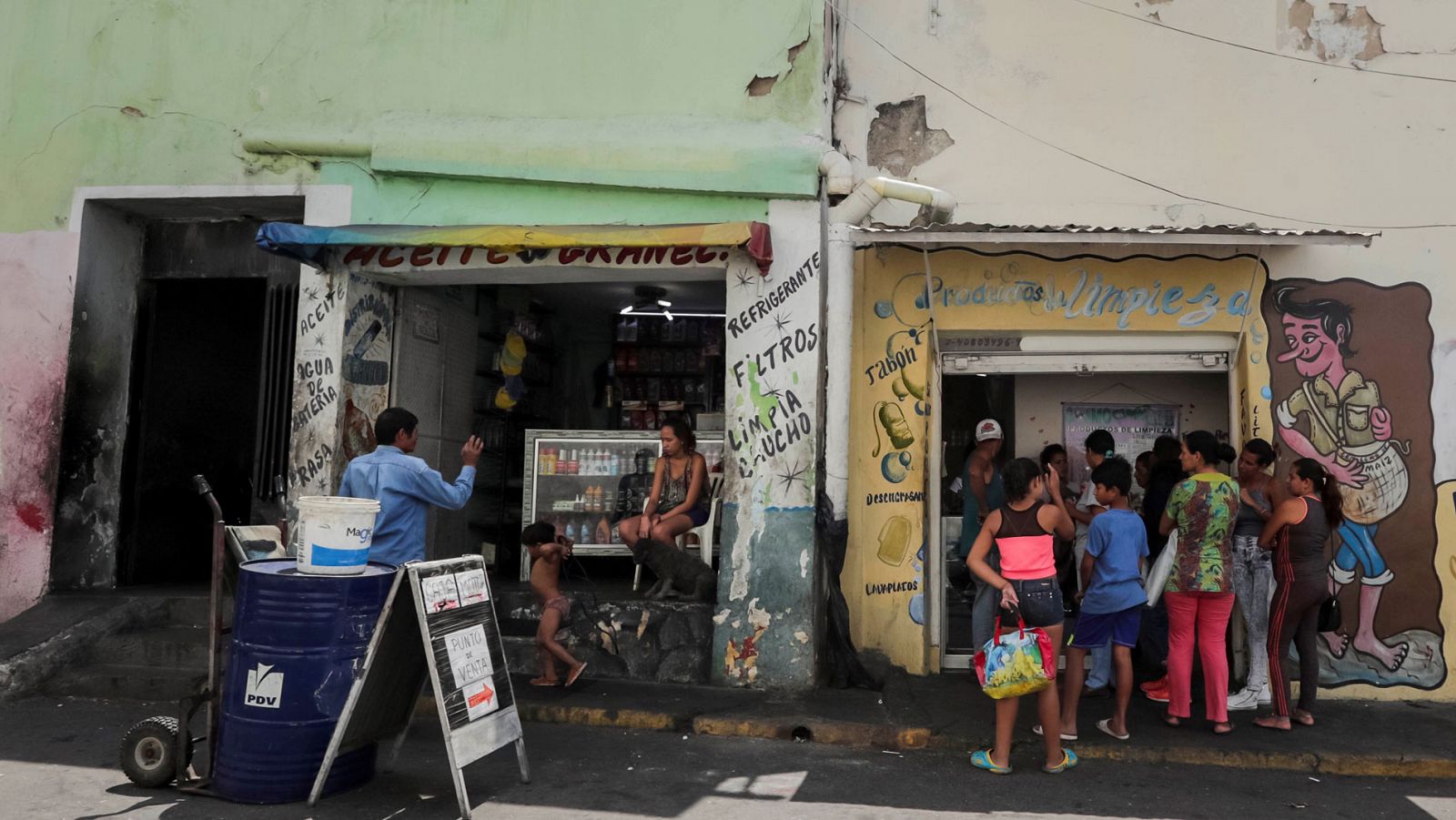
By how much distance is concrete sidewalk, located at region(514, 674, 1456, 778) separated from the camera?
6188 millimetres

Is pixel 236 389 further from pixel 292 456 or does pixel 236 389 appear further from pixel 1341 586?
pixel 1341 586

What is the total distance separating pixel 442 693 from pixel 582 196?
444cm

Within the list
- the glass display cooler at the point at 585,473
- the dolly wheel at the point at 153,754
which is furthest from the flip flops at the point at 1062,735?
the dolly wheel at the point at 153,754

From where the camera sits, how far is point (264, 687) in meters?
4.91

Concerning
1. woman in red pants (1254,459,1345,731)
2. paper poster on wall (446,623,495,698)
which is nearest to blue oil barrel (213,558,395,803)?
paper poster on wall (446,623,495,698)

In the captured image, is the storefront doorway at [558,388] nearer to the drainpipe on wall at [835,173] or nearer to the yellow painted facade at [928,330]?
the drainpipe on wall at [835,173]

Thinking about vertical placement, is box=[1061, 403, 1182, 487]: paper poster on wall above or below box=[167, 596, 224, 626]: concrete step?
above

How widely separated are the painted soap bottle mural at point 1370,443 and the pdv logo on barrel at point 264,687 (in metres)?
6.86

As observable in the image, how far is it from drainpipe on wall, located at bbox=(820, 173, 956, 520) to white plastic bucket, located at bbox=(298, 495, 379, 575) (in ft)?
12.0

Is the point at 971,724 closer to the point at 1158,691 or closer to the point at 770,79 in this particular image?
the point at 1158,691

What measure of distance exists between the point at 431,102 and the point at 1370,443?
755 cm

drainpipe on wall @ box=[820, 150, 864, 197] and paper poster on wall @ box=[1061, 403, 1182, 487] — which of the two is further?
paper poster on wall @ box=[1061, 403, 1182, 487]

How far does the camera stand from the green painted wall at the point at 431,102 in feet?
26.3

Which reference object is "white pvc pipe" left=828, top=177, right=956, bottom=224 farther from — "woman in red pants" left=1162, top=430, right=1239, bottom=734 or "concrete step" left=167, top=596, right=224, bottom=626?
"concrete step" left=167, top=596, right=224, bottom=626
